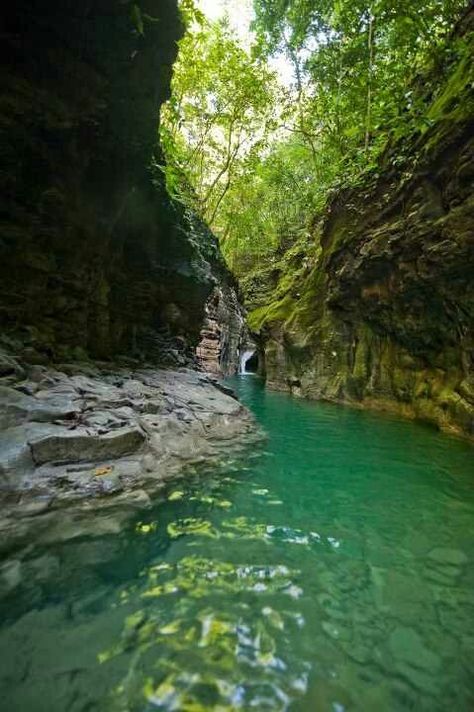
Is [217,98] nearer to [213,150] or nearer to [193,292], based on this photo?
[213,150]

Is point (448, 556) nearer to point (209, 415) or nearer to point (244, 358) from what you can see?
point (209, 415)

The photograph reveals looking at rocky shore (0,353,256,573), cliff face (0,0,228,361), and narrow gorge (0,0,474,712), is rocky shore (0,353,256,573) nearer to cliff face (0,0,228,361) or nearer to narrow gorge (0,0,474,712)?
narrow gorge (0,0,474,712)

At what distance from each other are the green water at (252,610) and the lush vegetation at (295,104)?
634cm

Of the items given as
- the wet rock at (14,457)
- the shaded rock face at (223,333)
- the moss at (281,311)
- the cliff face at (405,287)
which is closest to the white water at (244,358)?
the shaded rock face at (223,333)

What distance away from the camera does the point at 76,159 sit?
714 cm

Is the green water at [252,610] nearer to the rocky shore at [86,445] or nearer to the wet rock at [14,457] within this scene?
the rocky shore at [86,445]

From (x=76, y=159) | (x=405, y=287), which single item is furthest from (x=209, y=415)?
(x=405, y=287)

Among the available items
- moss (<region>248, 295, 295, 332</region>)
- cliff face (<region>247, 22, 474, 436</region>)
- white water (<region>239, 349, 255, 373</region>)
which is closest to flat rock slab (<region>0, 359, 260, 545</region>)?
cliff face (<region>247, 22, 474, 436</region>)

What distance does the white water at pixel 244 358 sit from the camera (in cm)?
3519

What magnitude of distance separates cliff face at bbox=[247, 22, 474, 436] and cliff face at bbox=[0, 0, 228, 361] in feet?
18.0

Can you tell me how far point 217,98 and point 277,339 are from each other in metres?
13.4

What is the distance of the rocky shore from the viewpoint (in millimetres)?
3869

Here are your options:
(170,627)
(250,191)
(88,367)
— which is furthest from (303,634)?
(250,191)

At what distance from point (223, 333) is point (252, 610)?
2337cm
